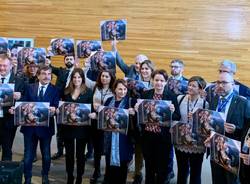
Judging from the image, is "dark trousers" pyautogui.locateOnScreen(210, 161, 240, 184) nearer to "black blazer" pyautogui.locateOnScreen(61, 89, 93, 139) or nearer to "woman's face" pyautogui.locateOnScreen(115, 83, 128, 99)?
"woman's face" pyautogui.locateOnScreen(115, 83, 128, 99)

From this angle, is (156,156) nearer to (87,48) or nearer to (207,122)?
(207,122)

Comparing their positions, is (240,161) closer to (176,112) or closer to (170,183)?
(176,112)

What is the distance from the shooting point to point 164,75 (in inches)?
162

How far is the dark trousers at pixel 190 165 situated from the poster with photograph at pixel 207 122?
1.03ft

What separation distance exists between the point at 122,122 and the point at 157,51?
4995mm

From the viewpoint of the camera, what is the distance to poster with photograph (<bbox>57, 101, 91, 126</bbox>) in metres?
4.20

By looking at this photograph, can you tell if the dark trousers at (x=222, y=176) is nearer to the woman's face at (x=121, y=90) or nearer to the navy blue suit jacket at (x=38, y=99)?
the woman's face at (x=121, y=90)

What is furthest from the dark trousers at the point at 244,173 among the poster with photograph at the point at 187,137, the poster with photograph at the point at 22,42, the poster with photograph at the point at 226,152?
the poster with photograph at the point at 22,42

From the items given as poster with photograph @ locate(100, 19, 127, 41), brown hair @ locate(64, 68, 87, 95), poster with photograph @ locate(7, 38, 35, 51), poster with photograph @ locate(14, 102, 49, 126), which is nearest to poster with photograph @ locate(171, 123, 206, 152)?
brown hair @ locate(64, 68, 87, 95)

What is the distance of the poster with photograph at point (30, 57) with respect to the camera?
5303 mm

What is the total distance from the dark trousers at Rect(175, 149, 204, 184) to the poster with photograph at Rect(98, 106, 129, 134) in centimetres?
60

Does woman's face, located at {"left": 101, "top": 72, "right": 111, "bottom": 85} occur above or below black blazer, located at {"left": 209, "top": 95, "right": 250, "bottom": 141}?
above

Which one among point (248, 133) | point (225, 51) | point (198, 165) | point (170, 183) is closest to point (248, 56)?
point (225, 51)

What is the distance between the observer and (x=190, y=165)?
409 cm
